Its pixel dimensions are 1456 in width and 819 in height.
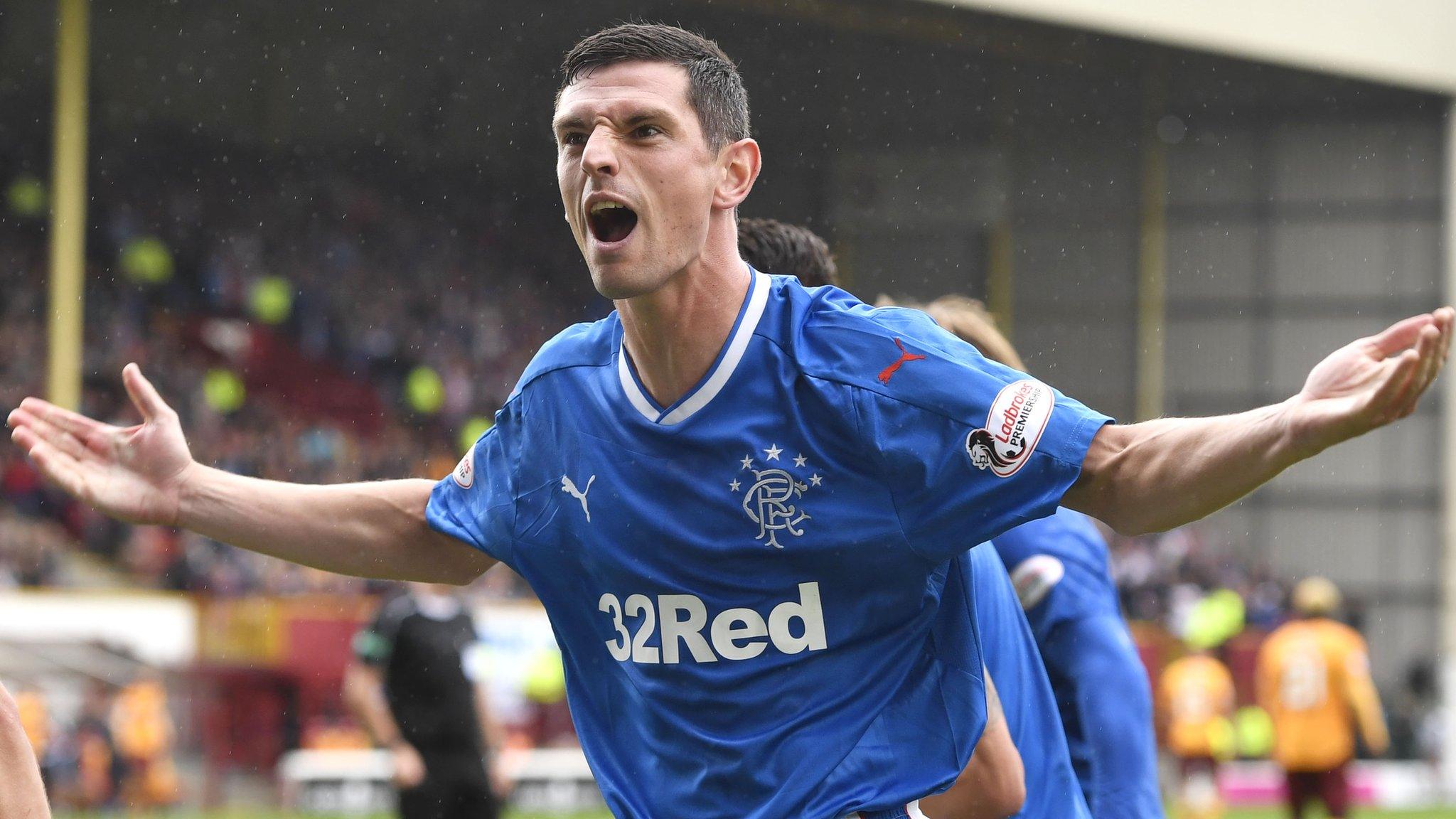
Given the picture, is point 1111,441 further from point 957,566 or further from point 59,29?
point 59,29

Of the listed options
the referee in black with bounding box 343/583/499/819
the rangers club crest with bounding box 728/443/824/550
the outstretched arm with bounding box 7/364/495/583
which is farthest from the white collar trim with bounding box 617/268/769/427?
the referee in black with bounding box 343/583/499/819

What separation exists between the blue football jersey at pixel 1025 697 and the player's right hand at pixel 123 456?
164 cm

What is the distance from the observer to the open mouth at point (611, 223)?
3246 mm

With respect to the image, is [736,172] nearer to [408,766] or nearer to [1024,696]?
[1024,696]

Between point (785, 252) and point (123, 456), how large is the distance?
1.55m

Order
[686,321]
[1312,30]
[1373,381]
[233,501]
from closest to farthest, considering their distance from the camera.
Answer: [1373,381] < [686,321] < [233,501] < [1312,30]

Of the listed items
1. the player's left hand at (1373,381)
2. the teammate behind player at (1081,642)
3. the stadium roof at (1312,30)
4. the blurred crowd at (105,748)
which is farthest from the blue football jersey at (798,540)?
the stadium roof at (1312,30)

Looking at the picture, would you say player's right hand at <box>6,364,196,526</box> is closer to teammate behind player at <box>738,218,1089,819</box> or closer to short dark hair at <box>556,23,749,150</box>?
short dark hair at <box>556,23,749,150</box>

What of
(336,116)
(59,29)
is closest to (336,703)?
(59,29)

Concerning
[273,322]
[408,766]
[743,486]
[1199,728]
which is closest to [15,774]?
[743,486]

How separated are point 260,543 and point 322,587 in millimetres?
16429

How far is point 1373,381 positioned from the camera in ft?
8.94

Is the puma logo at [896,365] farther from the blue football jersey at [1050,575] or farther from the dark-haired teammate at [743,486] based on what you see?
the blue football jersey at [1050,575]

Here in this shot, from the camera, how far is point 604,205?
320 cm
